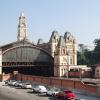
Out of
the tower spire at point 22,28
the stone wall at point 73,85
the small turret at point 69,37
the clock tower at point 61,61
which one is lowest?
the stone wall at point 73,85

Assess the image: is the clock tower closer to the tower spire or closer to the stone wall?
the stone wall

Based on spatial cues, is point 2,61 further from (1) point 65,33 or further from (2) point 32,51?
(1) point 65,33

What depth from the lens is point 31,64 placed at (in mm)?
106312

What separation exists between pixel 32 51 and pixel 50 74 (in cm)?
915

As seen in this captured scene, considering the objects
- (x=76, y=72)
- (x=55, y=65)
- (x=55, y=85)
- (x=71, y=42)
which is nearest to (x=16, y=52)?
(x=55, y=65)

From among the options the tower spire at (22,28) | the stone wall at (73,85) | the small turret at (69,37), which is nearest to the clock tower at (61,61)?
the small turret at (69,37)

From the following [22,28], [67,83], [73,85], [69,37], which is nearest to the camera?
[73,85]

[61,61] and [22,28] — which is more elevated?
[22,28]

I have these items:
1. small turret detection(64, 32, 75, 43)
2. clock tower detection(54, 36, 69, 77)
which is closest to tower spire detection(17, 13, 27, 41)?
small turret detection(64, 32, 75, 43)

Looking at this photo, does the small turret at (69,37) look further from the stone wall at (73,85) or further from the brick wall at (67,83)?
the stone wall at (73,85)

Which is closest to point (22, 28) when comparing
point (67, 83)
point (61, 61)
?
point (61, 61)

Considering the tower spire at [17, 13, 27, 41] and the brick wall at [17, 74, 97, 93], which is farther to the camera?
the tower spire at [17, 13, 27, 41]

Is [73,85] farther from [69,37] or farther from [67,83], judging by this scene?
[69,37]

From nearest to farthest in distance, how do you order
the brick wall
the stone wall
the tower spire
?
the stone wall → the brick wall → the tower spire
